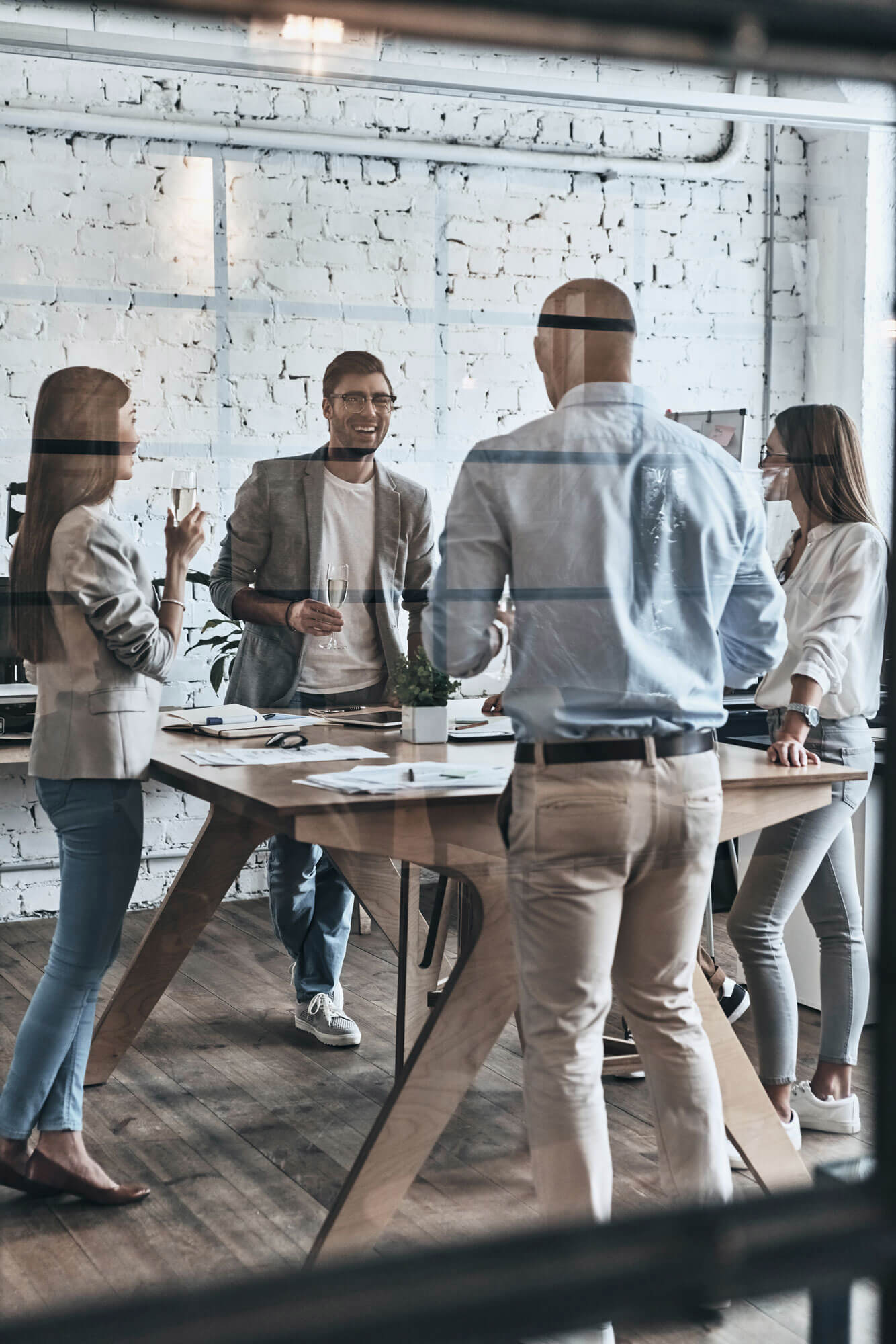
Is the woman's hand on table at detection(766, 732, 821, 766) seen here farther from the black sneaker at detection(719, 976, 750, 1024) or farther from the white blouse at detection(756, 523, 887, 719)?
the black sneaker at detection(719, 976, 750, 1024)

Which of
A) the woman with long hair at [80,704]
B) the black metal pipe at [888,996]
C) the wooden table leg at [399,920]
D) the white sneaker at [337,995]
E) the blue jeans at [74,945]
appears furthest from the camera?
the white sneaker at [337,995]

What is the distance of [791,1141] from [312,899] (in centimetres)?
85

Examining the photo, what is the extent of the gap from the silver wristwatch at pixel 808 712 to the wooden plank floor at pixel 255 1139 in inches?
13.6

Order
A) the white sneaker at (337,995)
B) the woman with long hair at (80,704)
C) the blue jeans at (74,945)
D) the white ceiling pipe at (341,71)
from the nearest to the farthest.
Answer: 1. the white ceiling pipe at (341,71)
2. the woman with long hair at (80,704)
3. the blue jeans at (74,945)
4. the white sneaker at (337,995)

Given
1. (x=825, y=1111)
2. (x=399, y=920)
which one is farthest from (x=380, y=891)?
(x=825, y=1111)

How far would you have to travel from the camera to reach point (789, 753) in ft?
6.57

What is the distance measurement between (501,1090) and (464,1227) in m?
0.18

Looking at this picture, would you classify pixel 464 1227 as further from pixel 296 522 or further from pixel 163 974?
pixel 296 522

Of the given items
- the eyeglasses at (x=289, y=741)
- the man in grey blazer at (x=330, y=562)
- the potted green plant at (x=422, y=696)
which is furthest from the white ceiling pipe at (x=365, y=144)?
the eyeglasses at (x=289, y=741)

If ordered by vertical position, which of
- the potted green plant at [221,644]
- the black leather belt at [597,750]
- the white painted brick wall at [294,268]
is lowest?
the black leather belt at [597,750]

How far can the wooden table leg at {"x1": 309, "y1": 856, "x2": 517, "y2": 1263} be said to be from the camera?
170 cm

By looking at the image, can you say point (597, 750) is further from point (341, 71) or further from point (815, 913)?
point (341, 71)

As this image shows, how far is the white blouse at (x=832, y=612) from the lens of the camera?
6.33 ft

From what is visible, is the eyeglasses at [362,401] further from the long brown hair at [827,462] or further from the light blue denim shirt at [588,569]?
the long brown hair at [827,462]
